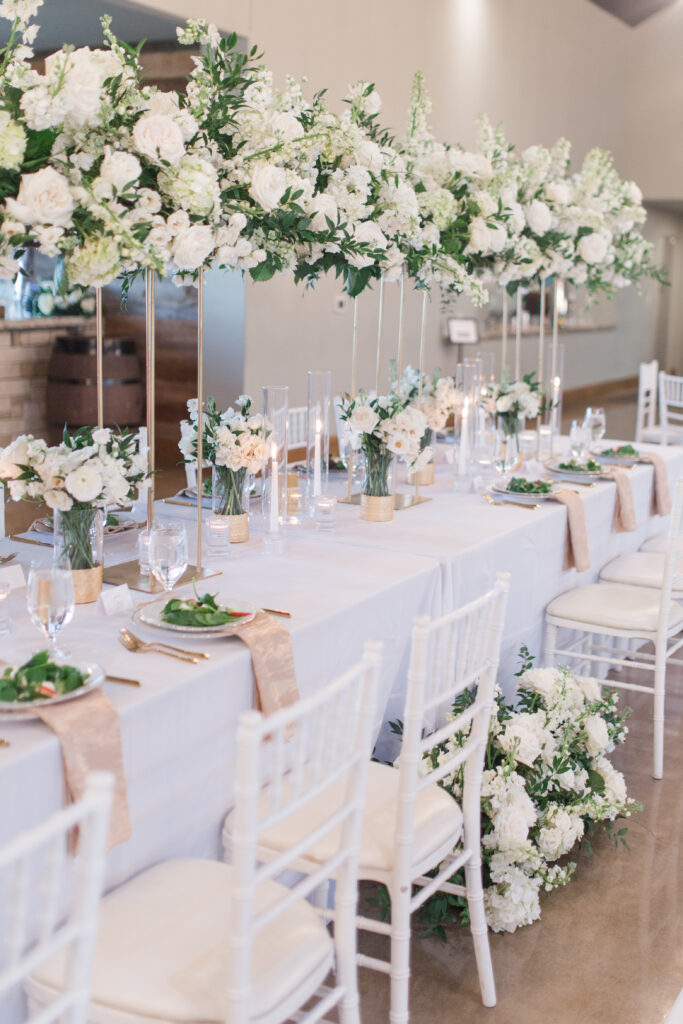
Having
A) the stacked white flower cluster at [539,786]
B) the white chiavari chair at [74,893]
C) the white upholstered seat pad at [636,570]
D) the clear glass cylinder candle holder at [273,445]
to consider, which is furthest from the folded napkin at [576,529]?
the white chiavari chair at [74,893]

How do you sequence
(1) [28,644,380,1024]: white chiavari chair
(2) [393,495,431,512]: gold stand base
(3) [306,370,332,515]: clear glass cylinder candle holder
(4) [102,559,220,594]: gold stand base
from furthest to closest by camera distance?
1. (2) [393,495,431,512]: gold stand base
2. (3) [306,370,332,515]: clear glass cylinder candle holder
3. (4) [102,559,220,594]: gold stand base
4. (1) [28,644,380,1024]: white chiavari chair

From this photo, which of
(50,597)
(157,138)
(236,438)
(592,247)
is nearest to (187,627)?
(50,597)

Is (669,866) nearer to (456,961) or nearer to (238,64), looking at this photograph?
(456,961)

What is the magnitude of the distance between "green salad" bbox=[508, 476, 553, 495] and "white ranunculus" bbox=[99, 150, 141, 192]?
1932 millimetres

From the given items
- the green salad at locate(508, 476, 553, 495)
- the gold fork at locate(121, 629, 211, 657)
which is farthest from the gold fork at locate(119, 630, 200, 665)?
the green salad at locate(508, 476, 553, 495)

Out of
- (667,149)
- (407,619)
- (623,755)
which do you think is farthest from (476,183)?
(667,149)

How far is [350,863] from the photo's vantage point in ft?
5.70

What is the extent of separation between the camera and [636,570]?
3.93 meters

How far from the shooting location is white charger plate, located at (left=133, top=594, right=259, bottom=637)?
2.11 meters

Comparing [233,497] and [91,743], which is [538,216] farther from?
[91,743]

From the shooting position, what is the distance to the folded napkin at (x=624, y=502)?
12.9 feet

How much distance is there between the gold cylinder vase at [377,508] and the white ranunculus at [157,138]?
1370 millimetres

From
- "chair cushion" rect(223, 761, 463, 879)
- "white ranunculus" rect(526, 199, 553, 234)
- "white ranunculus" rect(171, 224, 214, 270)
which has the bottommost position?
"chair cushion" rect(223, 761, 463, 879)

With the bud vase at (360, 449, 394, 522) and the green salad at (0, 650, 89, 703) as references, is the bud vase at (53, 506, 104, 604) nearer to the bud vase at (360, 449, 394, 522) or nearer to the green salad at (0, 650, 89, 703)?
the green salad at (0, 650, 89, 703)
